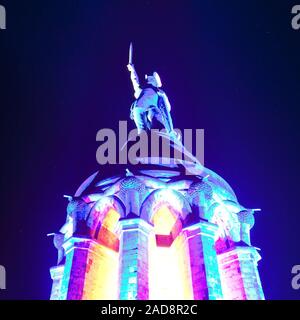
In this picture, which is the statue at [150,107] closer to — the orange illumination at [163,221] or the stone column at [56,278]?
the orange illumination at [163,221]

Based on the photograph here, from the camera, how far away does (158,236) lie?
1748cm

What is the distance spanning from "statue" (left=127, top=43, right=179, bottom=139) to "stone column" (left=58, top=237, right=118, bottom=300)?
7.43 m

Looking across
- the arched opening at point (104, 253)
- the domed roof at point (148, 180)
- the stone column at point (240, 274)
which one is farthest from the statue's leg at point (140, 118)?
the stone column at point (240, 274)

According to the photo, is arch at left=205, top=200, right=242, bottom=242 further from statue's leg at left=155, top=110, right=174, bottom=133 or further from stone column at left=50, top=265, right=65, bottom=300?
stone column at left=50, top=265, right=65, bottom=300

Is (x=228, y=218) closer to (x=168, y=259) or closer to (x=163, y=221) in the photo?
(x=163, y=221)

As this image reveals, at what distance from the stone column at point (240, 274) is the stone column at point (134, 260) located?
381 centimetres

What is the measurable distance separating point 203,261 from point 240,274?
2.71 m

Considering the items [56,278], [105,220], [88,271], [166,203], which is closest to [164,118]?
[166,203]

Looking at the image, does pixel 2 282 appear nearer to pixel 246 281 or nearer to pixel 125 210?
pixel 125 210

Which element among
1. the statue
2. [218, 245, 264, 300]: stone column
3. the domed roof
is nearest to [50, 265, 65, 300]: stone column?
the domed roof

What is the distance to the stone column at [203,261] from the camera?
13000 mm

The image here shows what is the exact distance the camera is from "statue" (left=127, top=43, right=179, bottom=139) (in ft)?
70.9
